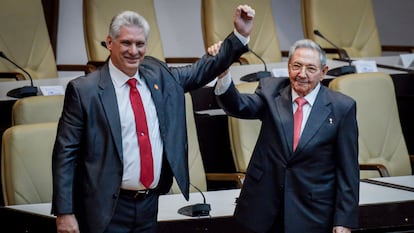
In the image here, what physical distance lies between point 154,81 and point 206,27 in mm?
3125

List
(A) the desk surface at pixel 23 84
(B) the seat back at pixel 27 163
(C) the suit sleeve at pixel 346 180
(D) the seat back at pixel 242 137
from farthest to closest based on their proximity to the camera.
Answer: (A) the desk surface at pixel 23 84 < (D) the seat back at pixel 242 137 < (B) the seat back at pixel 27 163 < (C) the suit sleeve at pixel 346 180

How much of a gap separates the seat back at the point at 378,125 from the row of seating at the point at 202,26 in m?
1.42

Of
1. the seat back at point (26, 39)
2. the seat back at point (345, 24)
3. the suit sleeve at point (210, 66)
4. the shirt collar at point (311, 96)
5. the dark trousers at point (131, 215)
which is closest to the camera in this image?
the dark trousers at point (131, 215)

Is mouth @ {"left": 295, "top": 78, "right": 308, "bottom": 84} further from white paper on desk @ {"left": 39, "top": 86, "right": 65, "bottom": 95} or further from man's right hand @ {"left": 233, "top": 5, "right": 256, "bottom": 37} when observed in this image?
white paper on desk @ {"left": 39, "top": 86, "right": 65, "bottom": 95}

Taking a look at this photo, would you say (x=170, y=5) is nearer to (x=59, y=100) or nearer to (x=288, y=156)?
(x=59, y=100)

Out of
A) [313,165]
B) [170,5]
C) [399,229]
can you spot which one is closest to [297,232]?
[313,165]

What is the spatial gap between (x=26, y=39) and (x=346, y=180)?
3063 mm

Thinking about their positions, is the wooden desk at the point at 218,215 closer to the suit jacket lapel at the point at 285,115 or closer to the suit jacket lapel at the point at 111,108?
the suit jacket lapel at the point at 285,115

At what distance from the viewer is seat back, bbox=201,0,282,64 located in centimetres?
621

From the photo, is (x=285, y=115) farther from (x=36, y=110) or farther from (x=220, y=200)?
(x=36, y=110)

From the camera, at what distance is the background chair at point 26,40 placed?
5.80m

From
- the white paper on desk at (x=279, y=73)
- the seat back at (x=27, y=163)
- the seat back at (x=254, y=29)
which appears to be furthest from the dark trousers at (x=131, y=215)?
the seat back at (x=254, y=29)

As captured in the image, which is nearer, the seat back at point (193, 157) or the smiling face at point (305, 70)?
the smiling face at point (305, 70)

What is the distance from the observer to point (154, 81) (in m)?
3.17
